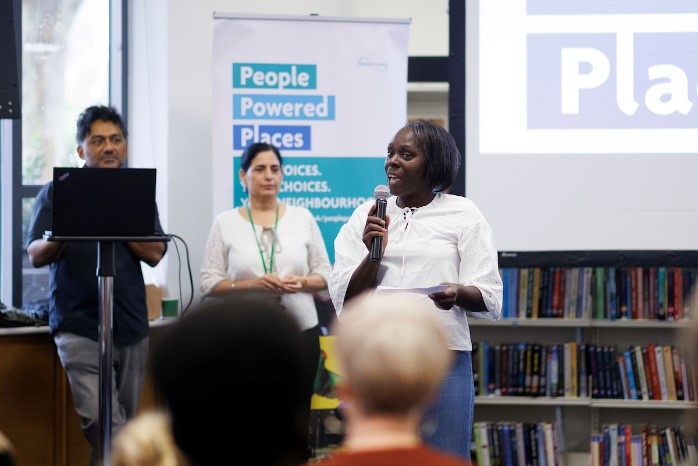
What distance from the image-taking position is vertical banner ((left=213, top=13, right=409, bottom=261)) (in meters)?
4.98

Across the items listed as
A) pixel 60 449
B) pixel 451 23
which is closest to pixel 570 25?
pixel 451 23

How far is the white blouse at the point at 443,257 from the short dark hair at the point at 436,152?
0.07 meters

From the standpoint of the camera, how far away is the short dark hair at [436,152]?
295cm

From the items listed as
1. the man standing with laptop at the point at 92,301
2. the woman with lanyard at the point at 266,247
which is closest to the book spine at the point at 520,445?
the woman with lanyard at the point at 266,247

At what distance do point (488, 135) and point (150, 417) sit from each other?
356 centimetres

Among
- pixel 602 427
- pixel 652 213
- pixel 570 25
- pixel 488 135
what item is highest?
pixel 570 25

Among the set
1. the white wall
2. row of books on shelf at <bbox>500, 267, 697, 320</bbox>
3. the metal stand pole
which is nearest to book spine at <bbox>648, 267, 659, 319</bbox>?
row of books on shelf at <bbox>500, 267, 697, 320</bbox>

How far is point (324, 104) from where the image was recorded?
197 inches

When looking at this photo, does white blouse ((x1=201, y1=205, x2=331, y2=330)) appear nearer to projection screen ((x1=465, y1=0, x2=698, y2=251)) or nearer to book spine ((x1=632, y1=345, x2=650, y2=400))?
projection screen ((x1=465, y1=0, x2=698, y2=251))

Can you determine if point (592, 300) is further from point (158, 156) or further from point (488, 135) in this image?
point (158, 156)

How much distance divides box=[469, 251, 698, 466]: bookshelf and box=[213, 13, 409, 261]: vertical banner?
1.04 metres

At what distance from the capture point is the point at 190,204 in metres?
5.55

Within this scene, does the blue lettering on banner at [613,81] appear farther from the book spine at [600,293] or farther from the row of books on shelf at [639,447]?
the row of books on shelf at [639,447]

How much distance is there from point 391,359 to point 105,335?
2.48 metres
